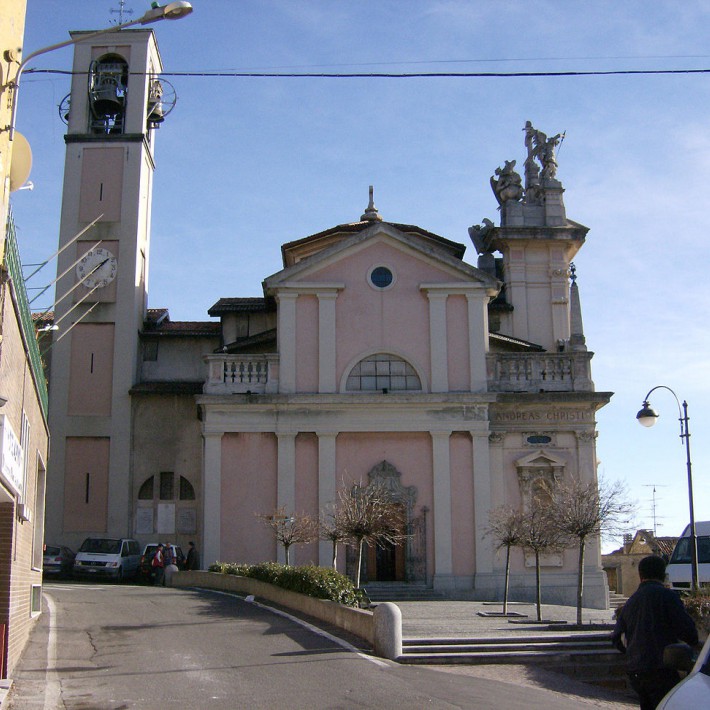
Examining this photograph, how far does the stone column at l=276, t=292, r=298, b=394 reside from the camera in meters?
32.5

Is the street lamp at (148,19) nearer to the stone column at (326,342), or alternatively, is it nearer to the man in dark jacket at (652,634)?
the man in dark jacket at (652,634)

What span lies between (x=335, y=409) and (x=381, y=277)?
193 inches

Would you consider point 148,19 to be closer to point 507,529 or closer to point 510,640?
point 510,640

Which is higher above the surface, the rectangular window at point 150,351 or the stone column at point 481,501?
the rectangular window at point 150,351

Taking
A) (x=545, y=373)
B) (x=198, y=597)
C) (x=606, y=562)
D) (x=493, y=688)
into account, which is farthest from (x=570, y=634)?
(x=606, y=562)

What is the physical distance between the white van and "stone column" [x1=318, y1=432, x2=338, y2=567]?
10419 mm

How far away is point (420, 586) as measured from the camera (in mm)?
30844

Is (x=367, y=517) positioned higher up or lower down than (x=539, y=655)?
higher up

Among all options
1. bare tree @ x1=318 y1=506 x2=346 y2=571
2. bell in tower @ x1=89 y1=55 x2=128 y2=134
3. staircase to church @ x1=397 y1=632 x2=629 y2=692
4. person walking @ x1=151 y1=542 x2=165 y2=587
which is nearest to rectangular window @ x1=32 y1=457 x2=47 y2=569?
staircase to church @ x1=397 y1=632 x2=629 y2=692

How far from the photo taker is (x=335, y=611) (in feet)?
60.5

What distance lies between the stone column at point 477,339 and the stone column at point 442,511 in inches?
81.6

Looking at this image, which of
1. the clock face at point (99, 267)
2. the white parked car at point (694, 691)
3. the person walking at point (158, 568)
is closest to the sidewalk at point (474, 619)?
the person walking at point (158, 568)

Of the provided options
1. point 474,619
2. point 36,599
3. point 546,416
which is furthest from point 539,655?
point 546,416

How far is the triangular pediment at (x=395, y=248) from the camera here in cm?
3319
